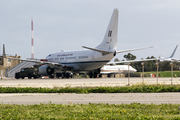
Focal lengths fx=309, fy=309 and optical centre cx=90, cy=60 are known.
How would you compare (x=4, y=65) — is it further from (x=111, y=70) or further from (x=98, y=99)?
(x=98, y=99)

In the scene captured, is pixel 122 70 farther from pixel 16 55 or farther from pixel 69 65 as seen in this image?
pixel 16 55

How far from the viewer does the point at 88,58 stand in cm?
4856

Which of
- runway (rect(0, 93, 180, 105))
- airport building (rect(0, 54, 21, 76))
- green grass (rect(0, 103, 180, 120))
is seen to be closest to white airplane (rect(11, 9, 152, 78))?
runway (rect(0, 93, 180, 105))

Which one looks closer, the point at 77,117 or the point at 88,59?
the point at 77,117

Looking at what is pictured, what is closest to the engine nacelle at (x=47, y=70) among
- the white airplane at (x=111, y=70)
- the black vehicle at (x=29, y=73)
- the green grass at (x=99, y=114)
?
the black vehicle at (x=29, y=73)

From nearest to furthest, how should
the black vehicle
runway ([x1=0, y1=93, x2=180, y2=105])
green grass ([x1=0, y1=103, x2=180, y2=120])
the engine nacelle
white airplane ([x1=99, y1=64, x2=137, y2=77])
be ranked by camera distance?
green grass ([x1=0, y1=103, x2=180, y2=120]) < runway ([x1=0, y1=93, x2=180, y2=105]) < the engine nacelle < the black vehicle < white airplane ([x1=99, y1=64, x2=137, y2=77])

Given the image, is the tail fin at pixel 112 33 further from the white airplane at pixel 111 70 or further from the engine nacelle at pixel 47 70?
the white airplane at pixel 111 70

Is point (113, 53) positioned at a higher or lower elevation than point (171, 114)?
higher

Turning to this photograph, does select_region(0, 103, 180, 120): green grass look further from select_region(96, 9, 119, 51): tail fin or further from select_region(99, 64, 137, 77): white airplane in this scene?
select_region(99, 64, 137, 77): white airplane

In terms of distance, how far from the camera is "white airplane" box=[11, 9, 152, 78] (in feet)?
148

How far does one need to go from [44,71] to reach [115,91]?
34.5 m

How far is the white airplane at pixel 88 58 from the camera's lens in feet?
148

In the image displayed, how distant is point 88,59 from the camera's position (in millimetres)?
48531

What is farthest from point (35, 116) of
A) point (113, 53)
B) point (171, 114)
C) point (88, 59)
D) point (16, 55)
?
point (16, 55)
